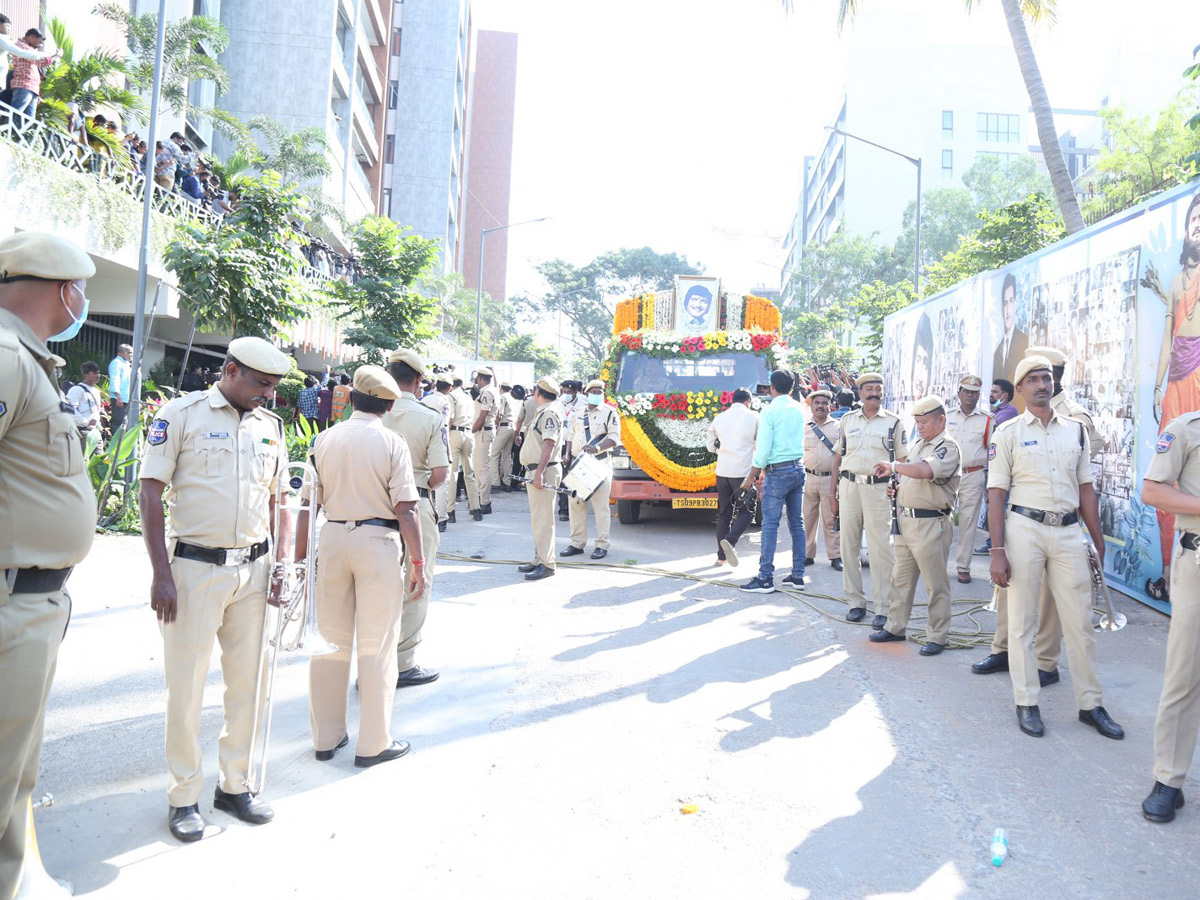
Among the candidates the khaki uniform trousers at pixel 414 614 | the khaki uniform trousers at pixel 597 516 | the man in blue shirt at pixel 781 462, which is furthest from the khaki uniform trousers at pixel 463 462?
the khaki uniform trousers at pixel 414 614

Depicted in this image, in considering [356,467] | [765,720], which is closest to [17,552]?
[356,467]

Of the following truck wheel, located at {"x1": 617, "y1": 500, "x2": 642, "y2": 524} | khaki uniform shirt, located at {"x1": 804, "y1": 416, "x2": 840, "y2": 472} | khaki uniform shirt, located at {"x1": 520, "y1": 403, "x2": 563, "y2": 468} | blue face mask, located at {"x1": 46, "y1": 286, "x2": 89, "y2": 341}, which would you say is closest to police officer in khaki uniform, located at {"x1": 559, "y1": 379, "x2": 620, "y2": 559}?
khaki uniform shirt, located at {"x1": 520, "y1": 403, "x2": 563, "y2": 468}

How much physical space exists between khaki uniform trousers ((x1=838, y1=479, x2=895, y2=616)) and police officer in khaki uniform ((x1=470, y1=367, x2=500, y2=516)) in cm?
689

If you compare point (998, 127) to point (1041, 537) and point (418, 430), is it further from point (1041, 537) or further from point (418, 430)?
point (418, 430)

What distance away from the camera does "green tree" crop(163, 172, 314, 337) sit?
1083cm

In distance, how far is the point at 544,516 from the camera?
8938 millimetres

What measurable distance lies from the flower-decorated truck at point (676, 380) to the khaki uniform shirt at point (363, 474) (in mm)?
7668

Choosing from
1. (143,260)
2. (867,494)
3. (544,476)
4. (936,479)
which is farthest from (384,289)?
(936,479)

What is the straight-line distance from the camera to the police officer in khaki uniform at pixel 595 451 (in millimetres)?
10305

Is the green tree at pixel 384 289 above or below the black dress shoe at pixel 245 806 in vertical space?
above

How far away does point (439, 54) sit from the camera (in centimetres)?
6238

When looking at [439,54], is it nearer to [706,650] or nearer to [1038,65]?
[1038,65]

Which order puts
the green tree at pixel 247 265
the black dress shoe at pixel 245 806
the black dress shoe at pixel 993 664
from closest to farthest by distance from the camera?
the black dress shoe at pixel 245 806 → the black dress shoe at pixel 993 664 → the green tree at pixel 247 265

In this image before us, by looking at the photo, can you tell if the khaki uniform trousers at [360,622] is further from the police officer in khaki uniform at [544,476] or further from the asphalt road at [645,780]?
the police officer in khaki uniform at [544,476]
